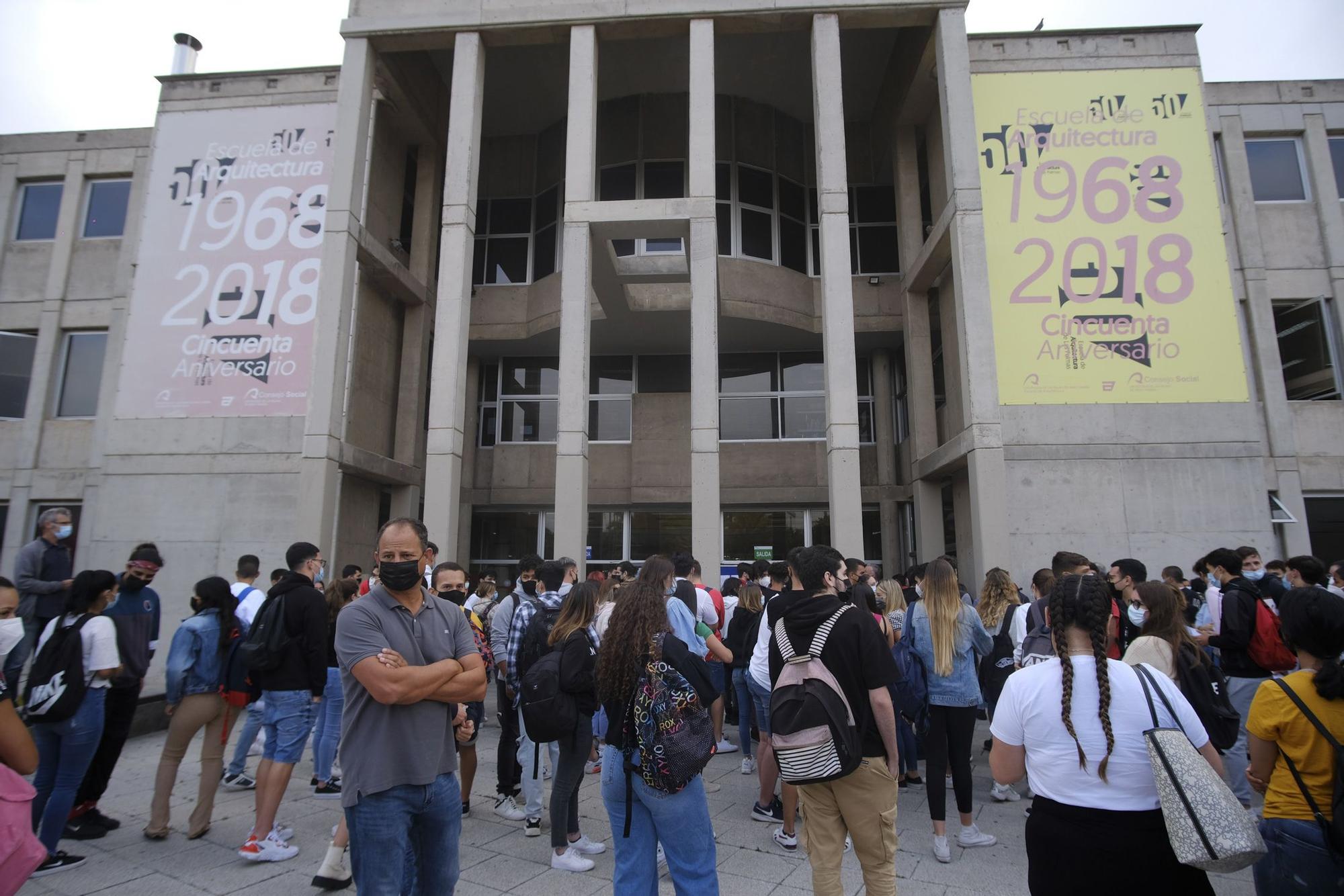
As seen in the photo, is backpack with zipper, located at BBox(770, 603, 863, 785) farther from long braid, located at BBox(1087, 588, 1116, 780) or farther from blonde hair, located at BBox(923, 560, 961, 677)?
blonde hair, located at BBox(923, 560, 961, 677)

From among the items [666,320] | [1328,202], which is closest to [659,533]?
[666,320]

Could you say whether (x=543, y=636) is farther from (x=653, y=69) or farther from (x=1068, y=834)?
(x=653, y=69)

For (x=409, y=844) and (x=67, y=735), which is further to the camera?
(x=67, y=735)

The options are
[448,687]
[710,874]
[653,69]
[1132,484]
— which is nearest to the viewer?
[448,687]

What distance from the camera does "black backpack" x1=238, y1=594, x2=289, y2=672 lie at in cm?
516

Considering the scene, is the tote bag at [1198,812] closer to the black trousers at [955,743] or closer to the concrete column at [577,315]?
the black trousers at [955,743]

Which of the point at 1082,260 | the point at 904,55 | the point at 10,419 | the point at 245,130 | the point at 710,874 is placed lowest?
the point at 710,874

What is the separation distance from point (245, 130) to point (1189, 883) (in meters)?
19.9

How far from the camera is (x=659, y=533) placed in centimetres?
1855

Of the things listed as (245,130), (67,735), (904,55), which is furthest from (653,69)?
(67,735)

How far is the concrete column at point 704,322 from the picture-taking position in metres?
12.7

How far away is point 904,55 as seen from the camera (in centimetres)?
1623

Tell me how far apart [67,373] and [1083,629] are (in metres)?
21.9

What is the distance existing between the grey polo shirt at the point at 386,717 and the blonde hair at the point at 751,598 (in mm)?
4297
